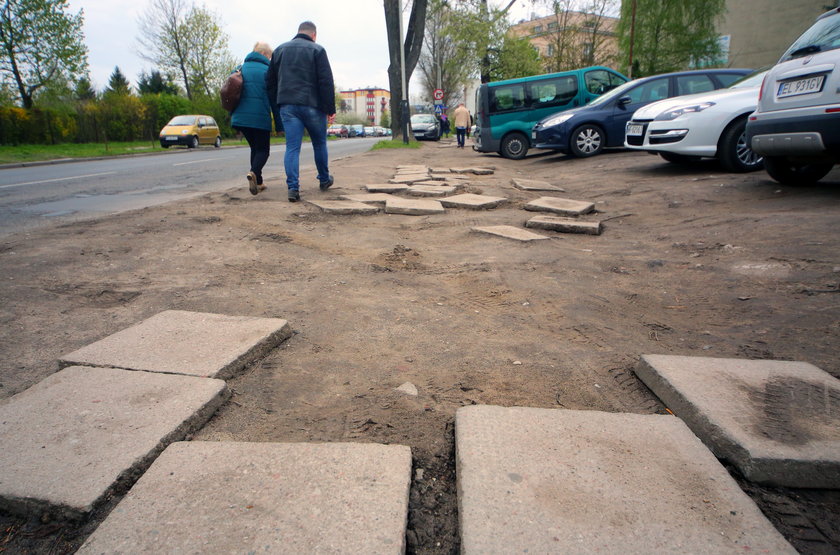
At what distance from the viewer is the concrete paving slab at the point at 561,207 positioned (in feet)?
16.1

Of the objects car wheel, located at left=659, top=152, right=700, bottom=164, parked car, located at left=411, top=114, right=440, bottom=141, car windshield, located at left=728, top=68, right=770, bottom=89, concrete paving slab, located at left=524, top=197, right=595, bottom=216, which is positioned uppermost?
parked car, located at left=411, top=114, right=440, bottom=141

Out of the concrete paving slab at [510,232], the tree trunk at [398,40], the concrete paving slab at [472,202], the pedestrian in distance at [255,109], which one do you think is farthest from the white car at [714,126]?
the tree trunk at [398,40]

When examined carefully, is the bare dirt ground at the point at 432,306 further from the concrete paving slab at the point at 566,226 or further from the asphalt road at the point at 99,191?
the asphalt road at the point at 99,191

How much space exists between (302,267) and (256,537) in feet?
7.54

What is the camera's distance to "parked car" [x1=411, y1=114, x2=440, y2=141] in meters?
26.0

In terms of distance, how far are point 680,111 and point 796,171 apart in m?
1.76

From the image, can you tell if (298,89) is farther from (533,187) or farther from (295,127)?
(533,187)

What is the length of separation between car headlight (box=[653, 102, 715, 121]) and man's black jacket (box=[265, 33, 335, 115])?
446 cm

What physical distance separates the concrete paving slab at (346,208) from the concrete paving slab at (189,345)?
8.84 ft

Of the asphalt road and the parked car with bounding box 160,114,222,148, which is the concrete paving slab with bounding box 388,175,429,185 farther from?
the parked car with bounding box 160,114,222,148

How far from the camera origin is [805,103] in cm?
434

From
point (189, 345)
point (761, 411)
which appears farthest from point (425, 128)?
point (761, 411)

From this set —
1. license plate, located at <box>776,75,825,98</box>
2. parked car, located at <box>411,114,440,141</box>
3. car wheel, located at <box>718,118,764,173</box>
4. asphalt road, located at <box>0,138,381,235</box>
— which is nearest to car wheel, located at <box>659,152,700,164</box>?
car wheel, located at <box>718,118,764,173</box>

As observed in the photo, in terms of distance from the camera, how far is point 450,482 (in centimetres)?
133
